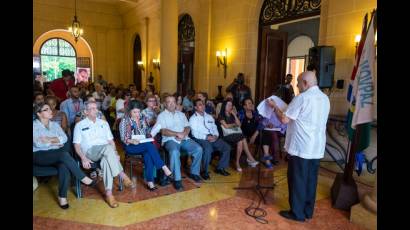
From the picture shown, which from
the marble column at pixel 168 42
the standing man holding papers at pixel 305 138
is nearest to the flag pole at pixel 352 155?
the standing man holding papers at pixel 305 138

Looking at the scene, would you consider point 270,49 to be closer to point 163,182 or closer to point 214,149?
point 214,149

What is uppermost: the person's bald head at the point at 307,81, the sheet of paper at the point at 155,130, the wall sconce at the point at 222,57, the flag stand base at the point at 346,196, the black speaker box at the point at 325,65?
the wall sconce at the point at 222,57

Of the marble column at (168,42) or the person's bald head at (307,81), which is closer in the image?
the person's bald head at (307,81)

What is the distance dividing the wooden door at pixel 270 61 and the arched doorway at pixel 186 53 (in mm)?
2759

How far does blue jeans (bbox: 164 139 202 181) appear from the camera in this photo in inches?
138

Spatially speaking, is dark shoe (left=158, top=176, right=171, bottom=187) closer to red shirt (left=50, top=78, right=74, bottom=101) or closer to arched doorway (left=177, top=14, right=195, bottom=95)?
red shirt (left=50, top=78, right=74, bottom=101)

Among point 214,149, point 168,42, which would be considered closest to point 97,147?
point 214,149

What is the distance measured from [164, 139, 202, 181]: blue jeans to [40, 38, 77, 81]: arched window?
13.2m

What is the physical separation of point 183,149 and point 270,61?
363 cm

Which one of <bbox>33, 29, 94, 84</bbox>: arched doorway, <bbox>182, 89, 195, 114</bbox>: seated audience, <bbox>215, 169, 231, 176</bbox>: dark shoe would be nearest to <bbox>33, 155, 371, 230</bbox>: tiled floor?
<bbox>215, 169, 231, 176</bbox>: dark shoe

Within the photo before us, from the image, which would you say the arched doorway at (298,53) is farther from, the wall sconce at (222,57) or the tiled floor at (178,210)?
the tiled floor at (178,210)

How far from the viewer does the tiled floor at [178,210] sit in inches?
105
